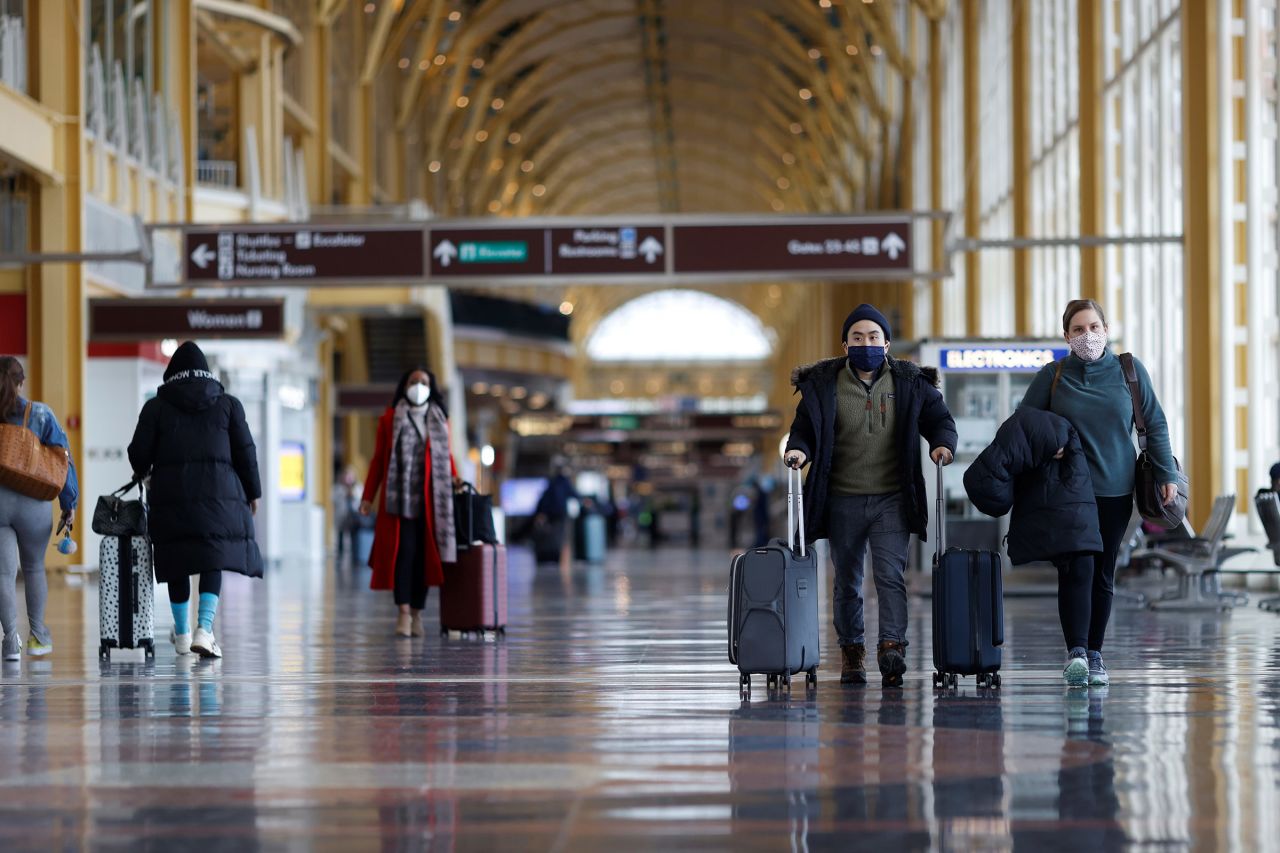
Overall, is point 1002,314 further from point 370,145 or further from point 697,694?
point 697,694

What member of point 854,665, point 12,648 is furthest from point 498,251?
point 854,665

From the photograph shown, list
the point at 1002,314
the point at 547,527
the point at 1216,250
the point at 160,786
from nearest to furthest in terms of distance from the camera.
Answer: the point at 160,786 < the point at 1216,250 < the point at 547,527 < the point at 1002,314

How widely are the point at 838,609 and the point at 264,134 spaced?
2580 centimetres

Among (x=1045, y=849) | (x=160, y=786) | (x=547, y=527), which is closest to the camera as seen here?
(x=1045, y=849)

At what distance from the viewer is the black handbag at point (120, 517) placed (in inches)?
405

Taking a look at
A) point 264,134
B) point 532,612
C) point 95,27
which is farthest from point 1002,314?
point 532,612

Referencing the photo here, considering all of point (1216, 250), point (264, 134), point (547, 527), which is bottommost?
point (547, 527)

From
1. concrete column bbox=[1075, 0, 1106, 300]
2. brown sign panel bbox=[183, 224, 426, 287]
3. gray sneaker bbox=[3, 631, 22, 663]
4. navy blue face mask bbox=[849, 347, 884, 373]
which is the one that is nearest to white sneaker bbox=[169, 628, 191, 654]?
gray sneaker bbox=[3, 631, 22, 663]

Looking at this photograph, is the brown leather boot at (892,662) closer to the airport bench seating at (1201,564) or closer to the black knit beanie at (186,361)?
the black knit beanie at (186,361)

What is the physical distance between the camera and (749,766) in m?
5.83

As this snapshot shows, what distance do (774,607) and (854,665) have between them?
21.5 inches

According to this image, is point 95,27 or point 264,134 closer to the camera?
point 95,27

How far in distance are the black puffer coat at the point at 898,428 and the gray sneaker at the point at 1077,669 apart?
79 cm

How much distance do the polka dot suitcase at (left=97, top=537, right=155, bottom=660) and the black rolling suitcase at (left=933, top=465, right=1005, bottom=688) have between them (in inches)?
175
